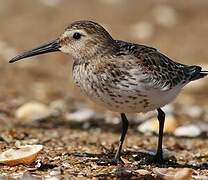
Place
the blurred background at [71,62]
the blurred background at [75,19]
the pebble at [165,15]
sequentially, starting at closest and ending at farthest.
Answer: the blurred background at [71,62] < the blurred background at [75,19] < the pebble at [165,15]

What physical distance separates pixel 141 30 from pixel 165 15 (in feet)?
2.54

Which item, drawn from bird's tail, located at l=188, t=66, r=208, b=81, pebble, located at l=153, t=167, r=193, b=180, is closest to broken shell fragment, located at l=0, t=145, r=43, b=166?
pebble, located at l=153, t=167, r=193, b=180

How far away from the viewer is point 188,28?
11383mm

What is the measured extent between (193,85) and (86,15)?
311cm

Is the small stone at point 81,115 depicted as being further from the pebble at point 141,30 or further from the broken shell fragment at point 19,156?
the pebble at point 141,30

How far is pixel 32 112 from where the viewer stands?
→ 7.20 m

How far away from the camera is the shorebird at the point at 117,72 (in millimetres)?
4961

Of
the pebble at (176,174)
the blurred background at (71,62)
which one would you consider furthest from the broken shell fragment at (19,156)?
the pebble at (176,174)

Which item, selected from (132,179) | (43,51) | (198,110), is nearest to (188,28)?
(198,110)

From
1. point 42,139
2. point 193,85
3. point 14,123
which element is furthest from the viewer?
point 193,85

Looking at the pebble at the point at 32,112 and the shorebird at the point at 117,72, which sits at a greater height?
the shorebird at the point at 117,72

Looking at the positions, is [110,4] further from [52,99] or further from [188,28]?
[52,99]

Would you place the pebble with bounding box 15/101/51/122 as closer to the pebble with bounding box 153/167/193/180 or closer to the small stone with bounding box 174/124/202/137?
the small stone with bounding box 174/124/202/137

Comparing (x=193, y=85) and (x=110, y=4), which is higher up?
(x=110, y=4)
